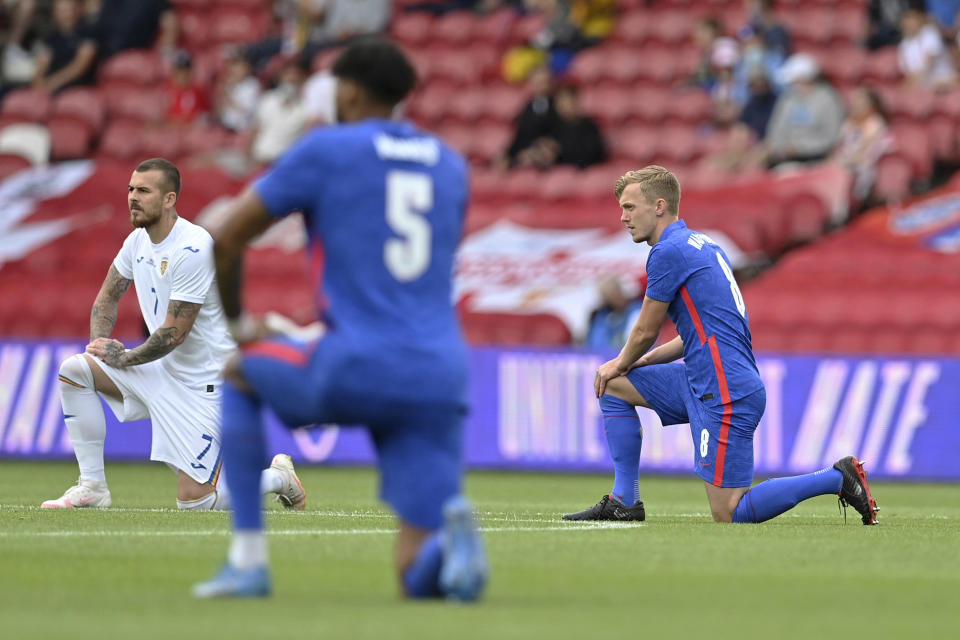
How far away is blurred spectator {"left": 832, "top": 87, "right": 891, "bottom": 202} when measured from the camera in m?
18.3

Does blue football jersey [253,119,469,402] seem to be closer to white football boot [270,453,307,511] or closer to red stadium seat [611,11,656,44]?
white football boot [270,453,307,511]

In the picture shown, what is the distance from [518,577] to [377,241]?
162 cm

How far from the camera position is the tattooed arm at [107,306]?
33.0ft

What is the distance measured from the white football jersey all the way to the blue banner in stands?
6103mm

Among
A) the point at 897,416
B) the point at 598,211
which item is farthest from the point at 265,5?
the point at 897,416

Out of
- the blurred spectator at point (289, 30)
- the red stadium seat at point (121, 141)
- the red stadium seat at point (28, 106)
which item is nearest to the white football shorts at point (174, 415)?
the red stadium seat at point (121, 141)

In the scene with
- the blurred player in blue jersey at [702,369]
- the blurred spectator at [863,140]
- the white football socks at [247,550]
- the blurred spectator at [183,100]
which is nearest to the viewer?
the white football socks at [247,550]

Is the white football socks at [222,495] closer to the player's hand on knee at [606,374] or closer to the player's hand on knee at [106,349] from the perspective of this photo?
the player's hand on knee at [106,349]

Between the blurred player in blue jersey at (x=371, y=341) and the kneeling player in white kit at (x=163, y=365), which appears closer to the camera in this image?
the blurred player in blue jersey at (x=371, y=341)

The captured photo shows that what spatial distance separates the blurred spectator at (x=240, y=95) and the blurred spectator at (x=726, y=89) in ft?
21.0

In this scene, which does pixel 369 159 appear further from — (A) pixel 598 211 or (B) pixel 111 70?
(B) pixel 111 70

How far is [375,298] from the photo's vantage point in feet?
18.4

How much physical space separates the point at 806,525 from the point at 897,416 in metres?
5.90

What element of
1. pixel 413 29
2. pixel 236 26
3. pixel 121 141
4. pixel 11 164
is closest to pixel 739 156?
pixel 413 29
